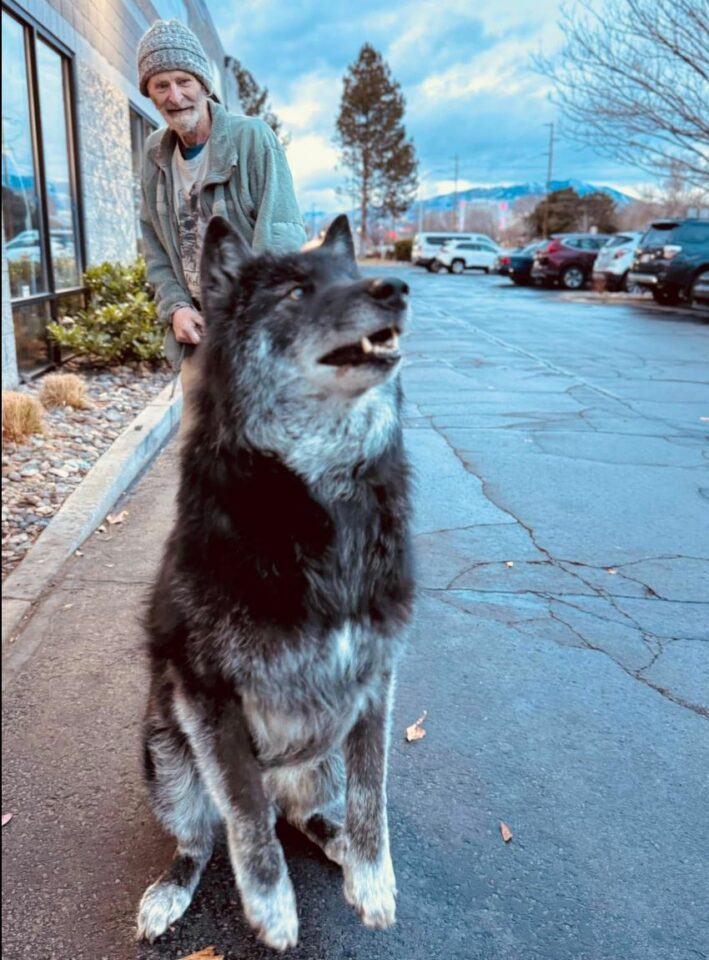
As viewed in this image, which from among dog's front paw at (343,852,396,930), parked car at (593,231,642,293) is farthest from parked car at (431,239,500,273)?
dog's front paw at (343,852,396,930)

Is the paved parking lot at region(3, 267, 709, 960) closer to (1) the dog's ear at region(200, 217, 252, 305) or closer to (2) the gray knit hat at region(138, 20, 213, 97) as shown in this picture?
(1) the dog's ear at region(200, 217, 252, 305)

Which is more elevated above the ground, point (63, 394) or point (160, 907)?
point (63, 394)

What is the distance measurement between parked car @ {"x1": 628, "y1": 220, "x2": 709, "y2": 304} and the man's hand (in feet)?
60.0

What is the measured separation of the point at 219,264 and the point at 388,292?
51cm

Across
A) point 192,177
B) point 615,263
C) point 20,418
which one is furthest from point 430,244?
point 192,177

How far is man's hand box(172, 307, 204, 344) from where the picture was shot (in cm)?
342

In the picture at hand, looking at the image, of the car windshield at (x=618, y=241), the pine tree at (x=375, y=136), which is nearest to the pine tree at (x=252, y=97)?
the pine tree at (x=375, y=136)

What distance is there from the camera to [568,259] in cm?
2827

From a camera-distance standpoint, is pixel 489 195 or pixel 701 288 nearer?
pixel 701 288

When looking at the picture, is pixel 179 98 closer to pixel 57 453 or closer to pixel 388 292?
pixel 388 292

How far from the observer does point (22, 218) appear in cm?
911

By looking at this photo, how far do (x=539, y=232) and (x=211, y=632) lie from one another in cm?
6084

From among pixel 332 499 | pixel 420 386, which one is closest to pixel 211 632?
pixel 332 499

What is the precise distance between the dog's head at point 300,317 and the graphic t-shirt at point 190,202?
1.47 m
